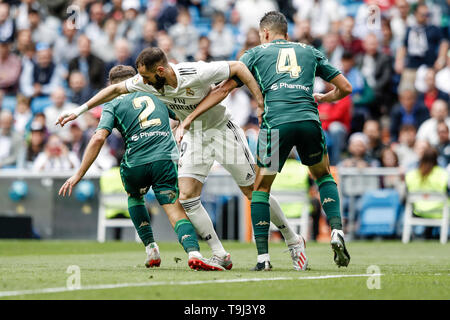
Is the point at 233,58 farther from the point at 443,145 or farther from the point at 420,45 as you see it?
the point at 443,145

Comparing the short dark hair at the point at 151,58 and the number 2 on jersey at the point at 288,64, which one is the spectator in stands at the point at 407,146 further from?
the short dark hair at the point at 151,58

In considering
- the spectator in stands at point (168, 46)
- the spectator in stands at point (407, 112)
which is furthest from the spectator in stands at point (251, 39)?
the spectator in stands at point (407, 112)

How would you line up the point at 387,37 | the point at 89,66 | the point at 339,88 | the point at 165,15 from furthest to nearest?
the point at 165,15, the point at 89,66, the point at 387,37, the point at 339,88

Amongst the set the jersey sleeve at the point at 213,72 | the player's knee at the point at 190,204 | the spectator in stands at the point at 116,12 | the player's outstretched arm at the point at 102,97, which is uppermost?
the spectator in stands at the point at 116,12

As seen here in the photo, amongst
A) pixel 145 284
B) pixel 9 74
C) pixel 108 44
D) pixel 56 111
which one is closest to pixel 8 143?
pixel 56 111

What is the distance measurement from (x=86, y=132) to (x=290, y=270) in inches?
391

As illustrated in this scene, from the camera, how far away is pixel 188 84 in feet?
25.5

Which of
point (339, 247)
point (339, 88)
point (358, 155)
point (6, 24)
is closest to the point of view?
point (339, 247)

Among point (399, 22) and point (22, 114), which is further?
point (22, 114)

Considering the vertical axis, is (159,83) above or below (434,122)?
below

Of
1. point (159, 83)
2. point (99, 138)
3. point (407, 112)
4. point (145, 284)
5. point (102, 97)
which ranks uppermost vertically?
point (407, 112)

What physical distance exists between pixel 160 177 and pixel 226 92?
1019 millimetres

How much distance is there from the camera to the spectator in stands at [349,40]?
17094 millimetres

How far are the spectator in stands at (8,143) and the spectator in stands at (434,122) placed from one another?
303 inches
